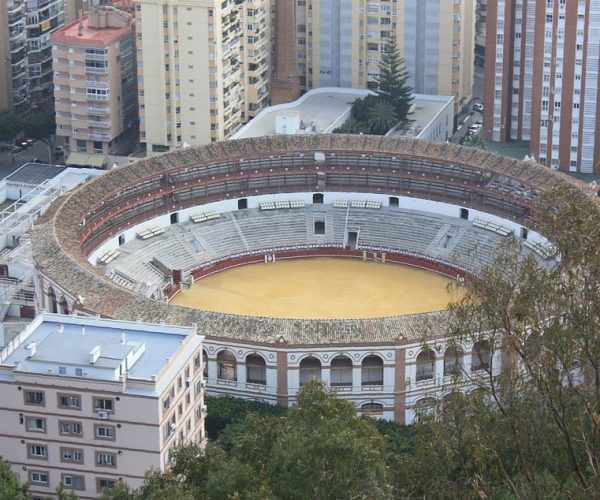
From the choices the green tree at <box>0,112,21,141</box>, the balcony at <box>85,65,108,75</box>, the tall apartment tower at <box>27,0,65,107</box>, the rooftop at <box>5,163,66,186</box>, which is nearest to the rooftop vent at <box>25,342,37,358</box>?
the rooftop at <box>5,163,66,186</box>

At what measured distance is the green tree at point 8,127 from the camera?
354 feet

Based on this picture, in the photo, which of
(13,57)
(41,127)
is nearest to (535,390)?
(41,127)

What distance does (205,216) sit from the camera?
91.3 m

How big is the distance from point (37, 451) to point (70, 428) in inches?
66.8

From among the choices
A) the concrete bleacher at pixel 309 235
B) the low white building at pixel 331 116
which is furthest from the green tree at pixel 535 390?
the low white building at pixel 331 116

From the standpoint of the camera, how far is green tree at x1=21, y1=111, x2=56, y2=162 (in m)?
108

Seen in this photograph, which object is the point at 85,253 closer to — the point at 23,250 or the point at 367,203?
the point at 23,250

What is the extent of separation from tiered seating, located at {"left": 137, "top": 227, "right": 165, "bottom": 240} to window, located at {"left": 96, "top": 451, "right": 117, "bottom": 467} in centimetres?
3423

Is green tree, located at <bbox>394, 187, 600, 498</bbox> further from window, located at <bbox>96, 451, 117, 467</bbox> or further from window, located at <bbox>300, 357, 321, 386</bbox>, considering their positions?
window, located at <bbox>300, 357, 321, 386</bbox>

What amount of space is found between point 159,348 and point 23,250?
3010 cm

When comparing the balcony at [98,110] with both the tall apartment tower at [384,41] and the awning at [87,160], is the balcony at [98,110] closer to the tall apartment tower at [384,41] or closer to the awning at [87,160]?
the awning at [87,160]

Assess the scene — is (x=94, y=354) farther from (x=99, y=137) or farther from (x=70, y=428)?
(x=99, y=137)

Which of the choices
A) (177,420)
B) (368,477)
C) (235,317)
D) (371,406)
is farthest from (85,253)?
(368,477)

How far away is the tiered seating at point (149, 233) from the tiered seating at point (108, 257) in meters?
2.79
